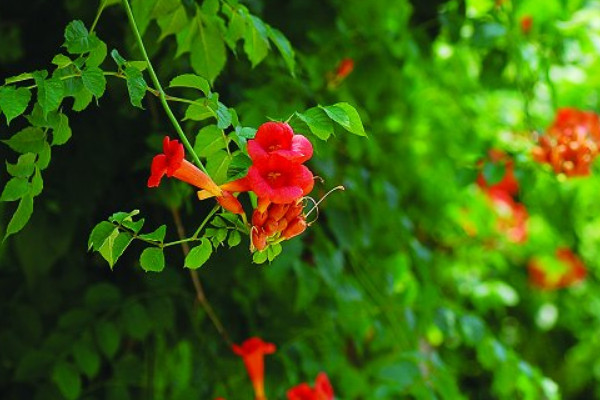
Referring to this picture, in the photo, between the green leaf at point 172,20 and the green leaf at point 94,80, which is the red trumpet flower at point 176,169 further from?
the green leaf at point 172,20

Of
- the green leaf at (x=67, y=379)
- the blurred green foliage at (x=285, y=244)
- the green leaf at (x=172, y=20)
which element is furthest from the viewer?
the blurred green foliage at (x=285, y=244)

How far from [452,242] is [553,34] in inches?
56.8

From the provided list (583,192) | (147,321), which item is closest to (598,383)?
(583,192)

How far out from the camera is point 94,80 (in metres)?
1.18

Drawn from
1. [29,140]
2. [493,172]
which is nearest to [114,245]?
[29,140]

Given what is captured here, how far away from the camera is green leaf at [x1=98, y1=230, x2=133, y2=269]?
1.16 metres

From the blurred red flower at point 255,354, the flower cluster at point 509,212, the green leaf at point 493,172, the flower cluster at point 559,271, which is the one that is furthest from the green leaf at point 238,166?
the flower cluster at point 559,271

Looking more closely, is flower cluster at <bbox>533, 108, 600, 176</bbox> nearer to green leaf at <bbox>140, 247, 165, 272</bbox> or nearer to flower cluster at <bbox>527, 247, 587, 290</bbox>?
green leaf at <bbox>140, 247, 165, 272</bbox>

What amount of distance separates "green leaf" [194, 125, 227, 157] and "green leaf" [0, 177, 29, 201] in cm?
23

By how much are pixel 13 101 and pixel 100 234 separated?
0.20 meters

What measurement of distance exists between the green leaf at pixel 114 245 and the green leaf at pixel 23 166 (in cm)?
17

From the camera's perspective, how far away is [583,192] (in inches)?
145

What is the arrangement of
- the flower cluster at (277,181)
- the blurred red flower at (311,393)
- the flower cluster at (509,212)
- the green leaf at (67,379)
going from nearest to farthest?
the flower cluster at (277,181) < the blurred red flower at (311,393) < the green leaf at (67,379) < the flower cluster at (509,212)

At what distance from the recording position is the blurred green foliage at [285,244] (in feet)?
6.70
